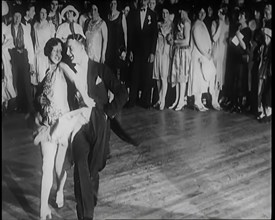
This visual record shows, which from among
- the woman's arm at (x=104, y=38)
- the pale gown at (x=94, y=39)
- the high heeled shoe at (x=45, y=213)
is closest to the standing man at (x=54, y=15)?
the pale gown at (x=94, y=39)

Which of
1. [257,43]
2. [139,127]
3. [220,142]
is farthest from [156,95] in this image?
[257,43]

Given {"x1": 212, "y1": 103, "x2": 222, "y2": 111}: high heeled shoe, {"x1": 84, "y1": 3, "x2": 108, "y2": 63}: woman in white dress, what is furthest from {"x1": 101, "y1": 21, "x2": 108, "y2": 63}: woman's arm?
{"x1": 212, "y1": 103, "x2": 222, "y2": 111}: high heeled shoe

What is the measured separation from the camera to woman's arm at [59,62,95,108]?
3.95m

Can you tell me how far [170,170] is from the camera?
4.20 meters

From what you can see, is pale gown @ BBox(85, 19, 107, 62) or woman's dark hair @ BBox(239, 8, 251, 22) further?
woman's dark hair @ BBox(239, 8, 251, 22)

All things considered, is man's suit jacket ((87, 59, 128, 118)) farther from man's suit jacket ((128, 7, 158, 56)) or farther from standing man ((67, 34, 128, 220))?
man's suit jacket ((128, 7, 158, 56))

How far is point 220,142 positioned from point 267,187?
1.72 feet

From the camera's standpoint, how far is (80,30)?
4.04m

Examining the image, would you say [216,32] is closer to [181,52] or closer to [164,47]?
[181,52]

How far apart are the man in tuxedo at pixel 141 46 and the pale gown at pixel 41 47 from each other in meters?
0.65

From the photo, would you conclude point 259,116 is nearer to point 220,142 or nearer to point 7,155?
point 220,142

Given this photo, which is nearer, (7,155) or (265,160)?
(7,155)

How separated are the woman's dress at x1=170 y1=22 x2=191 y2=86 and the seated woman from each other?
764 millimetres

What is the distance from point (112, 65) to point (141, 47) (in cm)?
29
